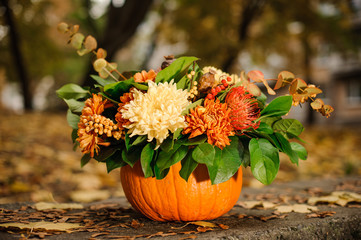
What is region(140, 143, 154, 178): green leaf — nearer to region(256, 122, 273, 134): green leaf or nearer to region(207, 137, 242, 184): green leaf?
region(207, 137, 242, 184): green leaf

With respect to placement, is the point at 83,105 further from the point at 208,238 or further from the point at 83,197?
the point at 83,197

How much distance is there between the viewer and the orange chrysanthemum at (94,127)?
139 centimetres

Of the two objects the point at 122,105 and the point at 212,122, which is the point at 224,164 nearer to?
the point at 212,122

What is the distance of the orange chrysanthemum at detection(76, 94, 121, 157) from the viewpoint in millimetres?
1391

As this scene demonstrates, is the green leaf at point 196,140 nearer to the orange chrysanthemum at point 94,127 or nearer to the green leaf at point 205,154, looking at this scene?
the green leaf at point 205,154

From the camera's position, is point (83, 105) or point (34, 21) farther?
point (34, 21)

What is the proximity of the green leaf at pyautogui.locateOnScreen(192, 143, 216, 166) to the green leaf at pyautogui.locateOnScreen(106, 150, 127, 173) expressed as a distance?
0.39 m

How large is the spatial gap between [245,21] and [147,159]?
822cm

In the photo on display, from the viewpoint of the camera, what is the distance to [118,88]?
147 cm

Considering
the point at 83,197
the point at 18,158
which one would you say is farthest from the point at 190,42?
the point at 83,197

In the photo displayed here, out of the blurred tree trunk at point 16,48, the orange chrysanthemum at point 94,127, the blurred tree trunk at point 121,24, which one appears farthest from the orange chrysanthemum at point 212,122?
the blurred tree trunk at point 16,48

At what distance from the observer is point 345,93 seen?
2092cm

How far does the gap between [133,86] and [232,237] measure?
808 millimetres

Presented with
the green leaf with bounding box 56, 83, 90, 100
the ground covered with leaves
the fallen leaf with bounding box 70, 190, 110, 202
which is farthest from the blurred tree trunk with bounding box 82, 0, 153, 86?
the green leaf with bounding box 56, 83, 90, 100
